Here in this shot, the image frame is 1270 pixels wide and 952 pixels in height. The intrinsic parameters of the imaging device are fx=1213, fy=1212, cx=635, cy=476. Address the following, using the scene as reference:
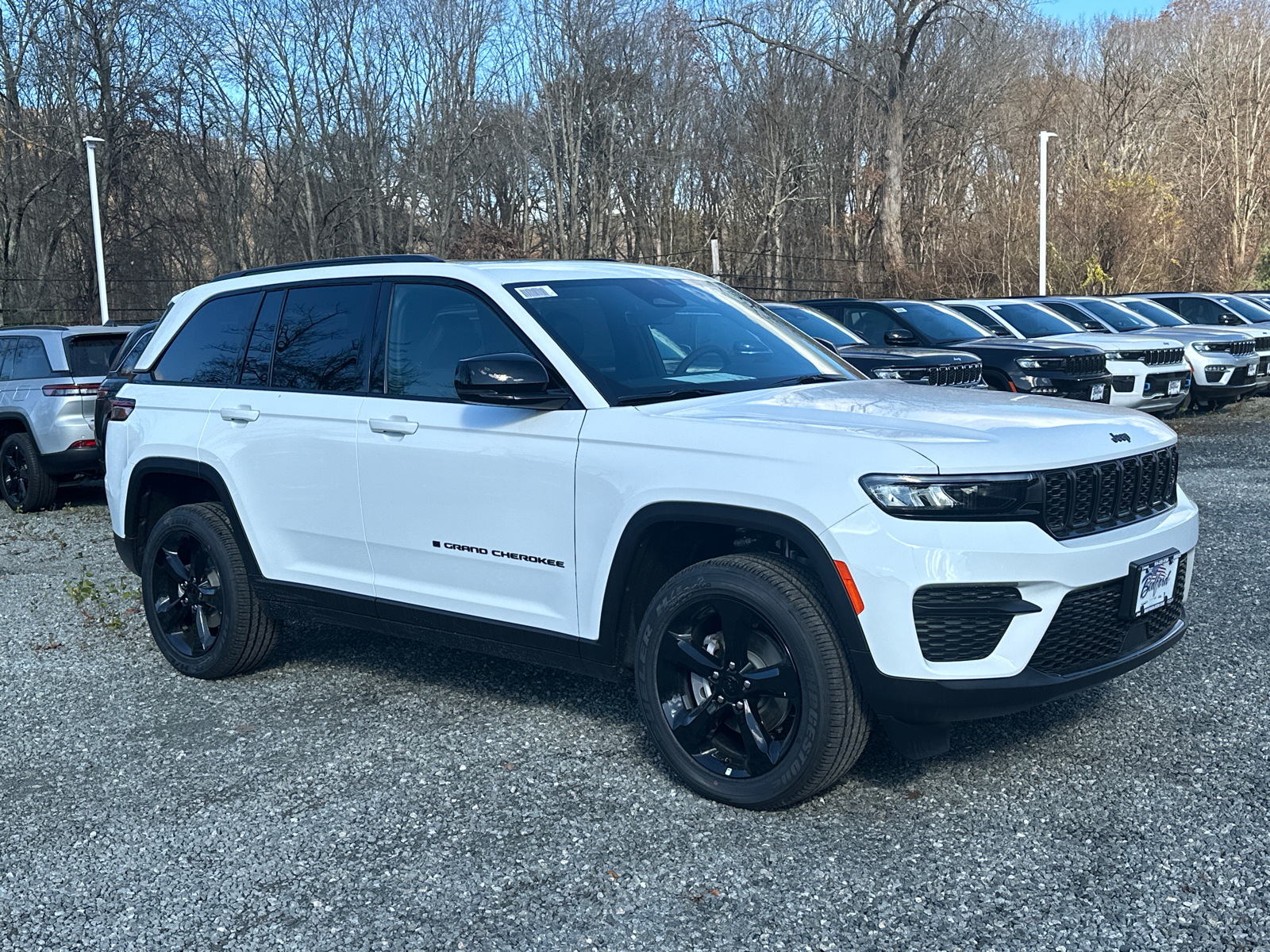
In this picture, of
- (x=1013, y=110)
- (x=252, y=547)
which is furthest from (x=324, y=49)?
(x=252, y=547)

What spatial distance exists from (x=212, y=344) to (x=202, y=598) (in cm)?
118

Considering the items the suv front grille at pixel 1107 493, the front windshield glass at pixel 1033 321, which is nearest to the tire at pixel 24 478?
the suv front grille at pixel 1107 493

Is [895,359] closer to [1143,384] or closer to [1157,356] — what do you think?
[1143,384]

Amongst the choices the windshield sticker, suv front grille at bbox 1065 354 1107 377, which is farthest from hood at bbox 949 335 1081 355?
the windshield sticker

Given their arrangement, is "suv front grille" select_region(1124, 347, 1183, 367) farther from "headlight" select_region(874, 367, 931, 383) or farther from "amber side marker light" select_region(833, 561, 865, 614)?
"amber side marker light" select_region(833, 561, 865, 614)

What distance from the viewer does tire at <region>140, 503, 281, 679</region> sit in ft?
17.7

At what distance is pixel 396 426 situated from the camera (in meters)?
4.67

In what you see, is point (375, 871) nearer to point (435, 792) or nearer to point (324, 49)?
point (435, 792)

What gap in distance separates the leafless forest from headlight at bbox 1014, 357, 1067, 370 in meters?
20.9

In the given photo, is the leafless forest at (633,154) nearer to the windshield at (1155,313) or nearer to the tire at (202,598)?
the windshield at (1155,313)

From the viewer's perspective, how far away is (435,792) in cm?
412

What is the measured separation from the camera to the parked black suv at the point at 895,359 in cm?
1110

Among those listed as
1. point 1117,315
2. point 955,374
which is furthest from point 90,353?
point 1117,315

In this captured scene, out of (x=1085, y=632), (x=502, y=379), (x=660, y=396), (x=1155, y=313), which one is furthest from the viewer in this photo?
(x=1155, y=313)
